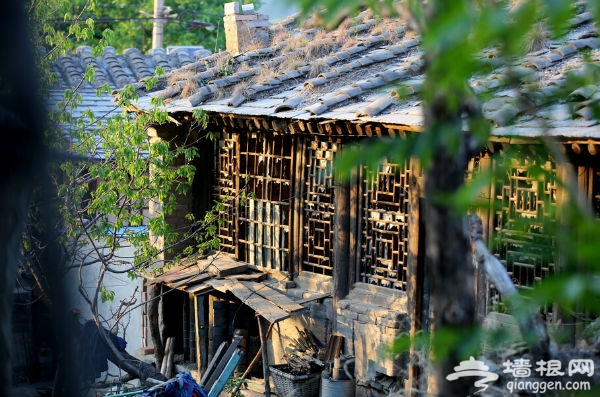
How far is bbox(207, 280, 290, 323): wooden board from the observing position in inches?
375

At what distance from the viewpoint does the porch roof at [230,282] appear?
32.0 ft

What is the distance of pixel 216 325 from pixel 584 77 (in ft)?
28.0

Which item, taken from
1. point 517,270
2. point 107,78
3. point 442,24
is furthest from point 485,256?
point 107,78

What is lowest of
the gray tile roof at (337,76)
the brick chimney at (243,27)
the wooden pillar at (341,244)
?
the wooden pillar at (341,244)

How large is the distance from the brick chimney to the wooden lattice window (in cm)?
409

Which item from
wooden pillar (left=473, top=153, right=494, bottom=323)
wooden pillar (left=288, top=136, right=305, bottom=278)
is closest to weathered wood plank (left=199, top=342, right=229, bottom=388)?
wooden pillar (left=288, top=136, right=305, bottom=278)

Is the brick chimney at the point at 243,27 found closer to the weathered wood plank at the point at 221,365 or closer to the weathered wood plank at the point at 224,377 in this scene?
the weathered wood plank at the point at 221,365

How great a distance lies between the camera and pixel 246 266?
36.1 feet

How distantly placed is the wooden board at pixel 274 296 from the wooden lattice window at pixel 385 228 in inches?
32.7

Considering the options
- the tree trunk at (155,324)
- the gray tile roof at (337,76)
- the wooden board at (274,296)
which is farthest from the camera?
the tree trunk at (155,324)

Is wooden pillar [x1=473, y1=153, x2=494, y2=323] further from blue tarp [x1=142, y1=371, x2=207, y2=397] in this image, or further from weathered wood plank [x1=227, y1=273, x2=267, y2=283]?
weathered wood plank [x1=227, y1=273, x2=267, y2=283]

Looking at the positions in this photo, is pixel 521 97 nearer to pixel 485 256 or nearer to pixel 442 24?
pixel 442 24

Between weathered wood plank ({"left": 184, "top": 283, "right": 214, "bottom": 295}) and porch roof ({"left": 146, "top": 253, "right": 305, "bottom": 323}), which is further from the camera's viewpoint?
weathered wood plank ({"left": 184, "top": 283, "right": 214, "bottom": 295})

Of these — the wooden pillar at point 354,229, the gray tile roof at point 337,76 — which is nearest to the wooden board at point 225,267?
the wooden pillar at point 354,229
